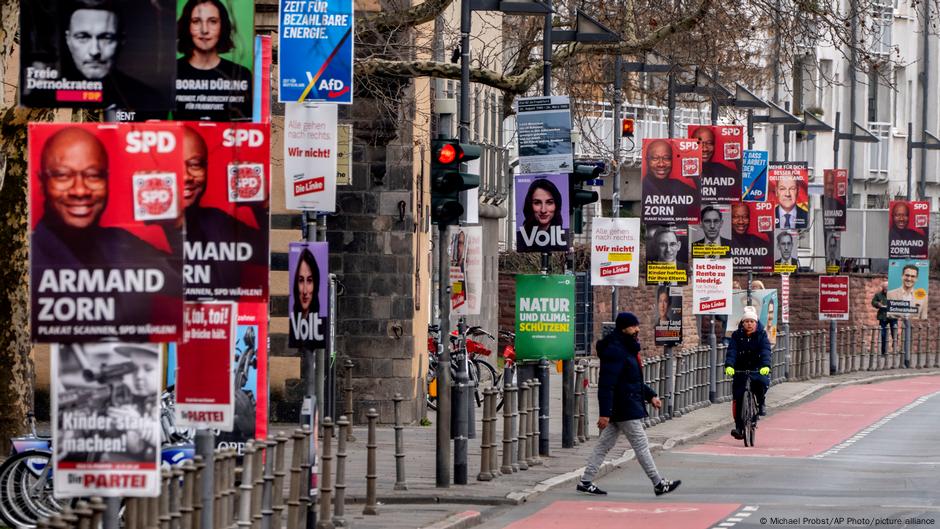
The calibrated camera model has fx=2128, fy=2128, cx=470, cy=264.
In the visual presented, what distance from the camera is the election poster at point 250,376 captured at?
14039mm

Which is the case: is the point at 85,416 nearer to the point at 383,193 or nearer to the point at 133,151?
the point at 133,151

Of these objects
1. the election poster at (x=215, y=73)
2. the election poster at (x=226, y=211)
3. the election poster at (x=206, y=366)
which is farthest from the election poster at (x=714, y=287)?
the election poster at (x=206, y=366)

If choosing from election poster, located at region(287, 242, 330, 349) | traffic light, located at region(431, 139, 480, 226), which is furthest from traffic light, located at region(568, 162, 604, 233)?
election poster, located at region(287, 242, 330, 349)

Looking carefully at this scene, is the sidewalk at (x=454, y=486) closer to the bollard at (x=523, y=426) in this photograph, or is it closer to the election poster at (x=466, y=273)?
the bollard at (x=523, y=426)

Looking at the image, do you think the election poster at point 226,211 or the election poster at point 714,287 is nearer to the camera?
the election poster at point 226,211

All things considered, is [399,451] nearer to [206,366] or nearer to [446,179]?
[446,179]

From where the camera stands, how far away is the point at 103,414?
383 inches

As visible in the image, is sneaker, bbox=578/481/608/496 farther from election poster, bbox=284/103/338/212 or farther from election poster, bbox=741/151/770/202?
election poster, bbox=741/151/770/202

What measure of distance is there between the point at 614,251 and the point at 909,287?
24.2 metres

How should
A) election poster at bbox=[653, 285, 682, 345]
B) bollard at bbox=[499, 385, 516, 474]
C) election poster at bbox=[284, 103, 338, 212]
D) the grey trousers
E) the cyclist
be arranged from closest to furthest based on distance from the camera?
election poster at bbox=[284, 103, 338, 212] < the grey trousers < bollard at bbox=[499, 385, 516, 474] < the cyclist < election poster at bbox=[653, 285, 682, 345]

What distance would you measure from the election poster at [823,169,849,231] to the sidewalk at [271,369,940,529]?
60.6 ft

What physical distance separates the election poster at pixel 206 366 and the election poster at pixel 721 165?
23801 millimetres

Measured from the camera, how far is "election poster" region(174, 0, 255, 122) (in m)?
13.1

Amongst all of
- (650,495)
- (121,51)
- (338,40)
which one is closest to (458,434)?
(650,495)
